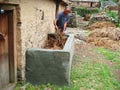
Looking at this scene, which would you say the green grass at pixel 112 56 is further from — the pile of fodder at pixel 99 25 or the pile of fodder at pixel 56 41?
the pile of fodder at pixel 99 25

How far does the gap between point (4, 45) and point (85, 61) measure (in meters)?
4.44

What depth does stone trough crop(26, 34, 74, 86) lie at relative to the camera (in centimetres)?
712

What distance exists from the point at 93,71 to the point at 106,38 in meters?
6.66

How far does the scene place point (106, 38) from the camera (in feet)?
50.2

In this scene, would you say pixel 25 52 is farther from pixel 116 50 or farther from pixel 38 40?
pixel 116 50

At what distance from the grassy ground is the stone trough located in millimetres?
188

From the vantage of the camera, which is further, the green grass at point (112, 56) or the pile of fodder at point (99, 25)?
the pile of fodder at point (99, 25)

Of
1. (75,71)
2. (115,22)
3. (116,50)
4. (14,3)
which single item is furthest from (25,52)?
(115,22)

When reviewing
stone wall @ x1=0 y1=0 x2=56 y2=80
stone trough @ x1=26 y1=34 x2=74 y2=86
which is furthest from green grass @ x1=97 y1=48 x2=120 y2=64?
stone trough @ x1=26 y1=34 x2=74 y2=86

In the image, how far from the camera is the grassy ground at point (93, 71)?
7.47 meters

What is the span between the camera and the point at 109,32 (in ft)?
53.0

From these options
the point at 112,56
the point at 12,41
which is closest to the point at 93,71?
the point at 112,56

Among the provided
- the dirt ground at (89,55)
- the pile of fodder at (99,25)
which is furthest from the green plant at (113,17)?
the dirt ground at (89,55)

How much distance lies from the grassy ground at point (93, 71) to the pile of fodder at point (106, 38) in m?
1.55
